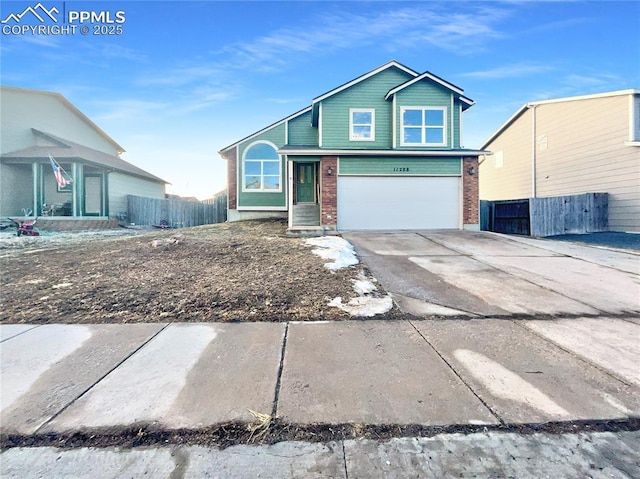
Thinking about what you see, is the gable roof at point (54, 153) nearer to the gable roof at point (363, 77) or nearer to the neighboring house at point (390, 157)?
the neighboring house at point (390, 157)

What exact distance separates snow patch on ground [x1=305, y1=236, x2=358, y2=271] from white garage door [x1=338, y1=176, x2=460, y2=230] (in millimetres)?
3202

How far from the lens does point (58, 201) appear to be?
17.5 m

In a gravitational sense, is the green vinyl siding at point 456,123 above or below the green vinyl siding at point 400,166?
above

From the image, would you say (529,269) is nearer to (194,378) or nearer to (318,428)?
(318,428)

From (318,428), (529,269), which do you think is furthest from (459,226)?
(318,428)

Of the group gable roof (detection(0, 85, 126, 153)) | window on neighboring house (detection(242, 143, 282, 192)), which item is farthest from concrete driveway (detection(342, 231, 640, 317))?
gable roof (detection(0, 85, 126, 153))

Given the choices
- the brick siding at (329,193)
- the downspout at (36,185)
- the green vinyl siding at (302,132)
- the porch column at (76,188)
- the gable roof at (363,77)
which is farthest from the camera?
the porch column at (76,188)

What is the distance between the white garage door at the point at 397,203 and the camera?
12.0 metres

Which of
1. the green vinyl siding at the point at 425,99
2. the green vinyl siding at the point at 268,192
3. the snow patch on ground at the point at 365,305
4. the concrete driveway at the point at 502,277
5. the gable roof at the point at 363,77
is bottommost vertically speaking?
the snow patch on ground at the point at 365,305

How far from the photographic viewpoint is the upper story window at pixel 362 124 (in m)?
12.9

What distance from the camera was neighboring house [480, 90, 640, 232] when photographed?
1184 cm

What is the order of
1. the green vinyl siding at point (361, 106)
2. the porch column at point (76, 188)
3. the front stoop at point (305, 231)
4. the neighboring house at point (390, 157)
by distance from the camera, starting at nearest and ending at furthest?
the front stoop at point (305, 231) → the neighboring house at point (390, 157) → the green vinyl siding at point (361, 106) → the porch column at point (76, 188)

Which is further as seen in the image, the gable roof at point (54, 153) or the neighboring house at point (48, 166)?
the neighboring house at point (48, 166)

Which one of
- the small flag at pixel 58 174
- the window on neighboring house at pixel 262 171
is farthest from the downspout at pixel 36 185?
the window on neighboring house at pixel 262 171
